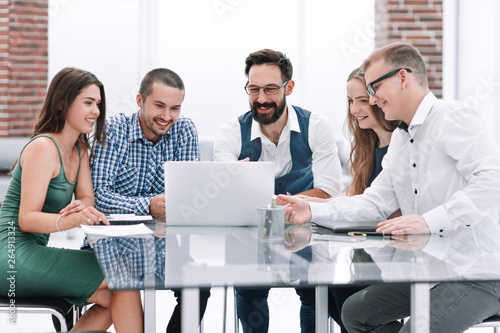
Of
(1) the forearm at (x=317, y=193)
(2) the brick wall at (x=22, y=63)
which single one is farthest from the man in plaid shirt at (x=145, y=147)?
(2) the brick wall at (x=22, y=63)

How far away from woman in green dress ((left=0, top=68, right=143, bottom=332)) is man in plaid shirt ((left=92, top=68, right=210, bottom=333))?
0.46 ft

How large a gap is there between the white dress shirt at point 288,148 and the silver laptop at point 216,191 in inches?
33.1

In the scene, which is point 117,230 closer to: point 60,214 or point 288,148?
point 60,214

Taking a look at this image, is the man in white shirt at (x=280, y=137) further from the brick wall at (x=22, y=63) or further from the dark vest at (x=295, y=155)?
the brick wall at (x=22, y=63)

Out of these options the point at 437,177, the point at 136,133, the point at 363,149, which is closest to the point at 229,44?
the point at 136,133

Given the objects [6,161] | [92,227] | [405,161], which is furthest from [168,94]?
[6,161]

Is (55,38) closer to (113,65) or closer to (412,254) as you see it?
(113,65)

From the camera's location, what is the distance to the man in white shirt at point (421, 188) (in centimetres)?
166

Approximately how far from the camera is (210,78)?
616 centimetres

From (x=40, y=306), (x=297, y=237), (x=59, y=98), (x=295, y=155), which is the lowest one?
(x=40, y=306)

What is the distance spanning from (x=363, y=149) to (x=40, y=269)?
1.38m

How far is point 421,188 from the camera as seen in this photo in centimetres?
192

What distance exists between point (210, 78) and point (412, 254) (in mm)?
4979

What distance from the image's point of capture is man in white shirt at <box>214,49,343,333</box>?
9.09 feet
